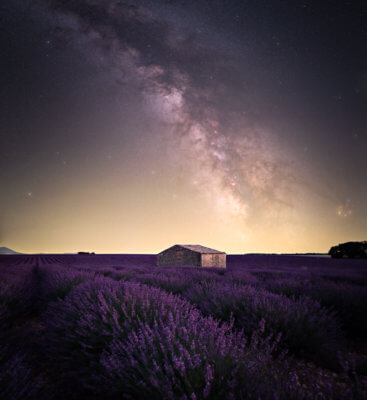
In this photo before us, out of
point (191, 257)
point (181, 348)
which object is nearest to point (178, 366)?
point (181, 348)

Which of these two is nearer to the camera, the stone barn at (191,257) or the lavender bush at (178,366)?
the lavender bush at (178,366)

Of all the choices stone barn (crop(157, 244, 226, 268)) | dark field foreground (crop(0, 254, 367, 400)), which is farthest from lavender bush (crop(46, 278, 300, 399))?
stone barn (crop(157, 244, 226, 268))

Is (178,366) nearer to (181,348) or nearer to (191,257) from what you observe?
(181,348)

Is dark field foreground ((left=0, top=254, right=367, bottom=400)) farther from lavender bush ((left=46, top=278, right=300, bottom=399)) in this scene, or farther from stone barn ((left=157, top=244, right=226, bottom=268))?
stone barn ((left=157, top=244, right=226, bottom=268))

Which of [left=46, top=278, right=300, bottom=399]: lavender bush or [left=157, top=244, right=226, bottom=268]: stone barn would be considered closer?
[left=46, top=278, right=300, bottom=399]: lavender bush

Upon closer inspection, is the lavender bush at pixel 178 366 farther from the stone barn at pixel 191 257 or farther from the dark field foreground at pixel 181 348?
the stone barn at pixel 191 257

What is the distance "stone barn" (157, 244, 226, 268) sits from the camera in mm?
20627

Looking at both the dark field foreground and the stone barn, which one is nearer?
the dark field foreground

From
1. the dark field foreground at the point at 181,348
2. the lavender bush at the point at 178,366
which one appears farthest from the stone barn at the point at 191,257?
the lavender bush at the point at 178,366

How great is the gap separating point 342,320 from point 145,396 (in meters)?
3.98

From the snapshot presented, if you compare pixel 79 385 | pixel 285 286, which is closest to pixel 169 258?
pixel 285 286

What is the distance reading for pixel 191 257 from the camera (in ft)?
68.8

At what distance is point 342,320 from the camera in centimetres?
392

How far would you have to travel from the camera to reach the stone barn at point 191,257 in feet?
67.7
